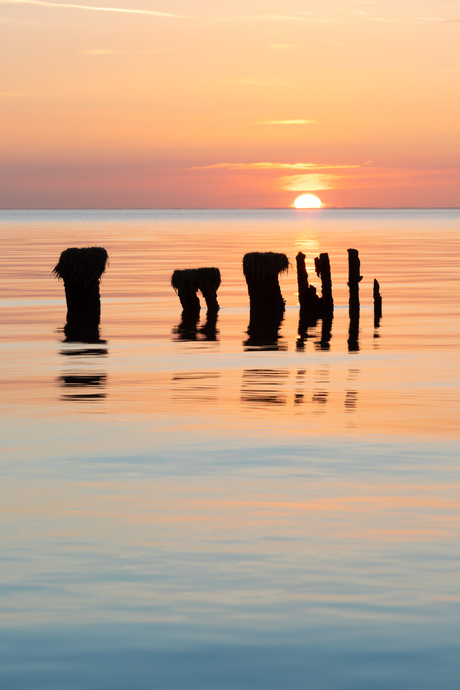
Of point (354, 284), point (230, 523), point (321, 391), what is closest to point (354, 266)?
point (354, 284)

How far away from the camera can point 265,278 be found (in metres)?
30.8

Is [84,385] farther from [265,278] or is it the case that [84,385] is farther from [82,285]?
[265,278]

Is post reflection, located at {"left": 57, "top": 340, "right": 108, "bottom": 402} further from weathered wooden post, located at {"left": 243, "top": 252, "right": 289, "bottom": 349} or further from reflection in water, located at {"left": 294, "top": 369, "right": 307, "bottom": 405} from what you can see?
weathered wooden post, located at {"left": 243, "top": 252, "right": 289, "bottom": 349}

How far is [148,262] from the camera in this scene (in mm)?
65812

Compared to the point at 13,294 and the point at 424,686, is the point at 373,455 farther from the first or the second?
the point at 13,294


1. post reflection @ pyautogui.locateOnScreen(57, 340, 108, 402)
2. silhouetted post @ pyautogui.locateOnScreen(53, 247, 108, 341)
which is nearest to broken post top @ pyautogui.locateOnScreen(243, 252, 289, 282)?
silhouetted post @ pyautogui.locateOnScreen(53, 247, 108, 341)

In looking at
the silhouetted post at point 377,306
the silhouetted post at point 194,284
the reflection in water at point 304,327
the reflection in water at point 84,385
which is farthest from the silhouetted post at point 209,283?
the reflection in water at point 84,385

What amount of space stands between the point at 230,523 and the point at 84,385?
943cm

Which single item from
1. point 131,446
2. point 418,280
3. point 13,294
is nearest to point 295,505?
point 131,446

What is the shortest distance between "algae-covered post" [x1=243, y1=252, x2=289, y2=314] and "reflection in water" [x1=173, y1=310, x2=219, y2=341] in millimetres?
1424

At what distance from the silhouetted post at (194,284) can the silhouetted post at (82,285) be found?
2.66 metres

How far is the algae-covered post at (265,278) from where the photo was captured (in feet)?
98.6

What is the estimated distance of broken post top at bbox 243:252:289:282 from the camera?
3003 centimetres

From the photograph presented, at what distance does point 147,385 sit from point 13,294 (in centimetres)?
2323
